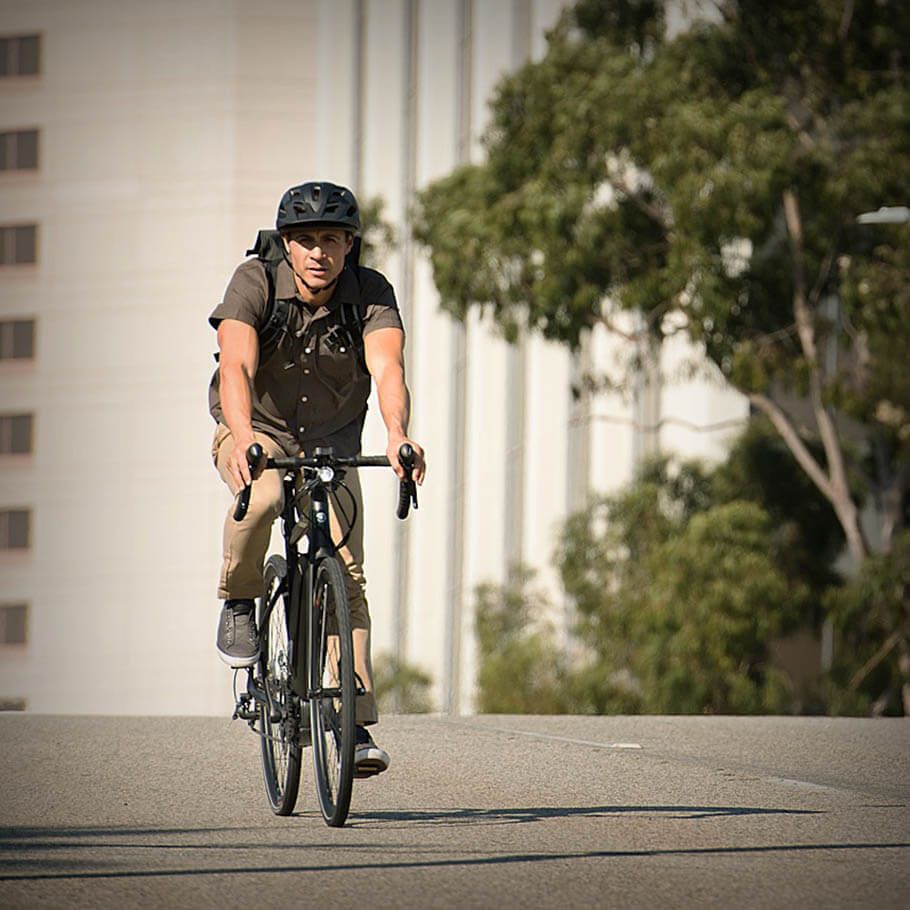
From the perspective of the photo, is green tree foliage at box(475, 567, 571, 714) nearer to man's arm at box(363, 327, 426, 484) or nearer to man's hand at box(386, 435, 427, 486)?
man's arm at box(363, 327, 426, 484)

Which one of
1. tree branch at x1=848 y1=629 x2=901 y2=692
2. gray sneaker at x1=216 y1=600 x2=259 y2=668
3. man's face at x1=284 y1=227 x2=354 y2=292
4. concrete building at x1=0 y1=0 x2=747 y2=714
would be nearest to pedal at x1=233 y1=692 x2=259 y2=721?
gray sneaker at x1=216 y1=600 x2=259 y2=668

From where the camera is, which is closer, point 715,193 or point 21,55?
point 715,193

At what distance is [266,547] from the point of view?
7543mm

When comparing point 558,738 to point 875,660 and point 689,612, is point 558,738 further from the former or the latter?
point 875,660

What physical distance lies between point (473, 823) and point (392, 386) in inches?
56.9

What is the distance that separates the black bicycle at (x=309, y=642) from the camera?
22.4 ft

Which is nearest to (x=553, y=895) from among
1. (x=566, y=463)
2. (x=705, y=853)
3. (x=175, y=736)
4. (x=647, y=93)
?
(x=705, y=853)

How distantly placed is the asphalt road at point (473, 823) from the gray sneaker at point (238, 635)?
0.53 m

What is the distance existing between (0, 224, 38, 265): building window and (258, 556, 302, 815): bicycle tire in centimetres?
7579

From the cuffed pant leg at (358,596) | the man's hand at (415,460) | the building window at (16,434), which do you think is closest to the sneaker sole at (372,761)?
the cuffed pant leg at (358,596)

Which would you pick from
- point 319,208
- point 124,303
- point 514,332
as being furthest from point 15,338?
point 319,208

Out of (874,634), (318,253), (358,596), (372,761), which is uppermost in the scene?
(318,253)

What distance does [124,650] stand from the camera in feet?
261

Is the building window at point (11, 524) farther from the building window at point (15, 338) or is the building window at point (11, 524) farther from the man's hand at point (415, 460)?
the man's hand at point (415, 460)
